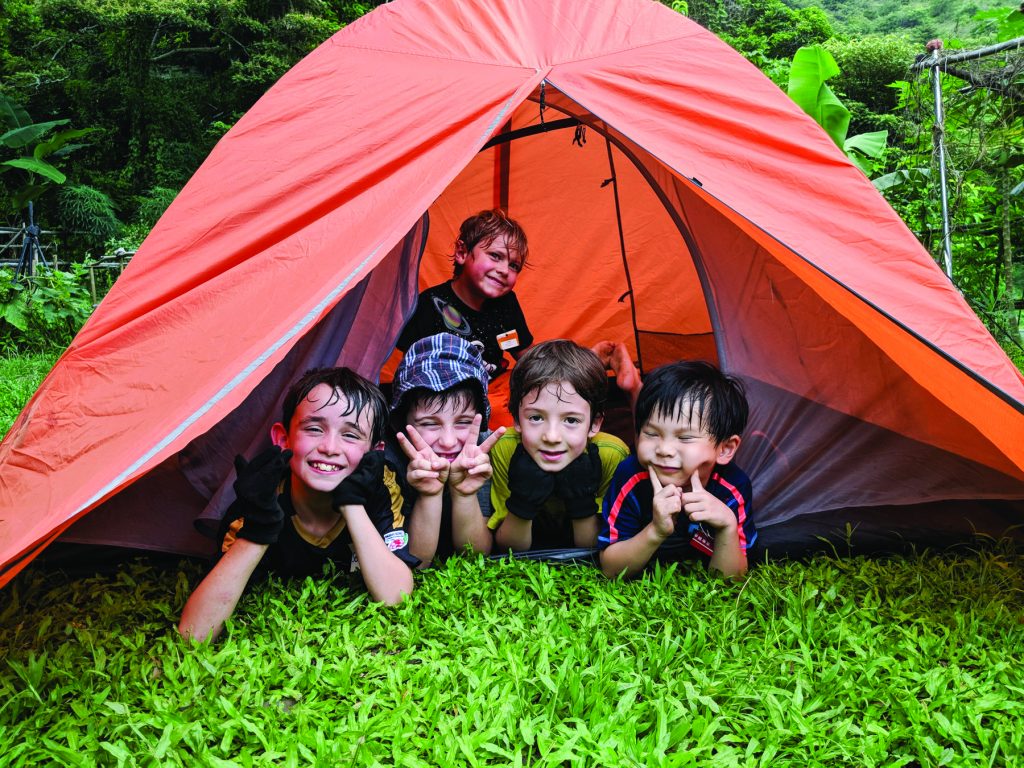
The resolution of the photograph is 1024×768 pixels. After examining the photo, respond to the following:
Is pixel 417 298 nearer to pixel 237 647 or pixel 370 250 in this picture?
pixel 370 250

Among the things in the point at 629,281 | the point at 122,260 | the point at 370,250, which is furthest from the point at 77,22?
the point at 370,250

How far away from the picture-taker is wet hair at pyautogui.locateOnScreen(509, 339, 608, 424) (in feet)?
7.48

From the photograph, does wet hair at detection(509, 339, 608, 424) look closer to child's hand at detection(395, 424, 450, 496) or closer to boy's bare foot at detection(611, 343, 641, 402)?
child's hand at detection(395, 424, 450, 496)

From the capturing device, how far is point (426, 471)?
6.72 feet

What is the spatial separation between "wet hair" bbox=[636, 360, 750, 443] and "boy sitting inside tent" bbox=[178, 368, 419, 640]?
765 millimetres

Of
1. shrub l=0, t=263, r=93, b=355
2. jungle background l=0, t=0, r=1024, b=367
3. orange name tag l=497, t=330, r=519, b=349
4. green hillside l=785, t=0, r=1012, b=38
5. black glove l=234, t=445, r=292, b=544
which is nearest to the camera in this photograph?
black glove l=234, t=445, r=292, b=544

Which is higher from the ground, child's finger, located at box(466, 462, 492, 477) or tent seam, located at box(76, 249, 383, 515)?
tent seam, located at box(76, 249, 383, 515)

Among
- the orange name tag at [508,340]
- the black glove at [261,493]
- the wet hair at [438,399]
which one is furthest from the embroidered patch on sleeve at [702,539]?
the orange name tag at [508,340]

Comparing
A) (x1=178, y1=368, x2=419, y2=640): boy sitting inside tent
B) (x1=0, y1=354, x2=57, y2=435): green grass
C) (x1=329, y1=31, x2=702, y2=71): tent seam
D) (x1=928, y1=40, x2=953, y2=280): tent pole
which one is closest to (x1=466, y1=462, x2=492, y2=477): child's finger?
(x1=178, y1=368, x2=419, y2=640): boy sitting inside tent

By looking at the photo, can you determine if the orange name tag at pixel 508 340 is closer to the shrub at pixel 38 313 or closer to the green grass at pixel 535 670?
the green grass at pixel 535 670

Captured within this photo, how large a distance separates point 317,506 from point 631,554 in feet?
2.88

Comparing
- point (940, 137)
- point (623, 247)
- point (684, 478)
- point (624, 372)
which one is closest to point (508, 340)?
point (624, 372)

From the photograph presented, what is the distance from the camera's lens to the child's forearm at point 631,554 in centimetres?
209

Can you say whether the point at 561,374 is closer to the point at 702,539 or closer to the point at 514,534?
the point at 514,534
